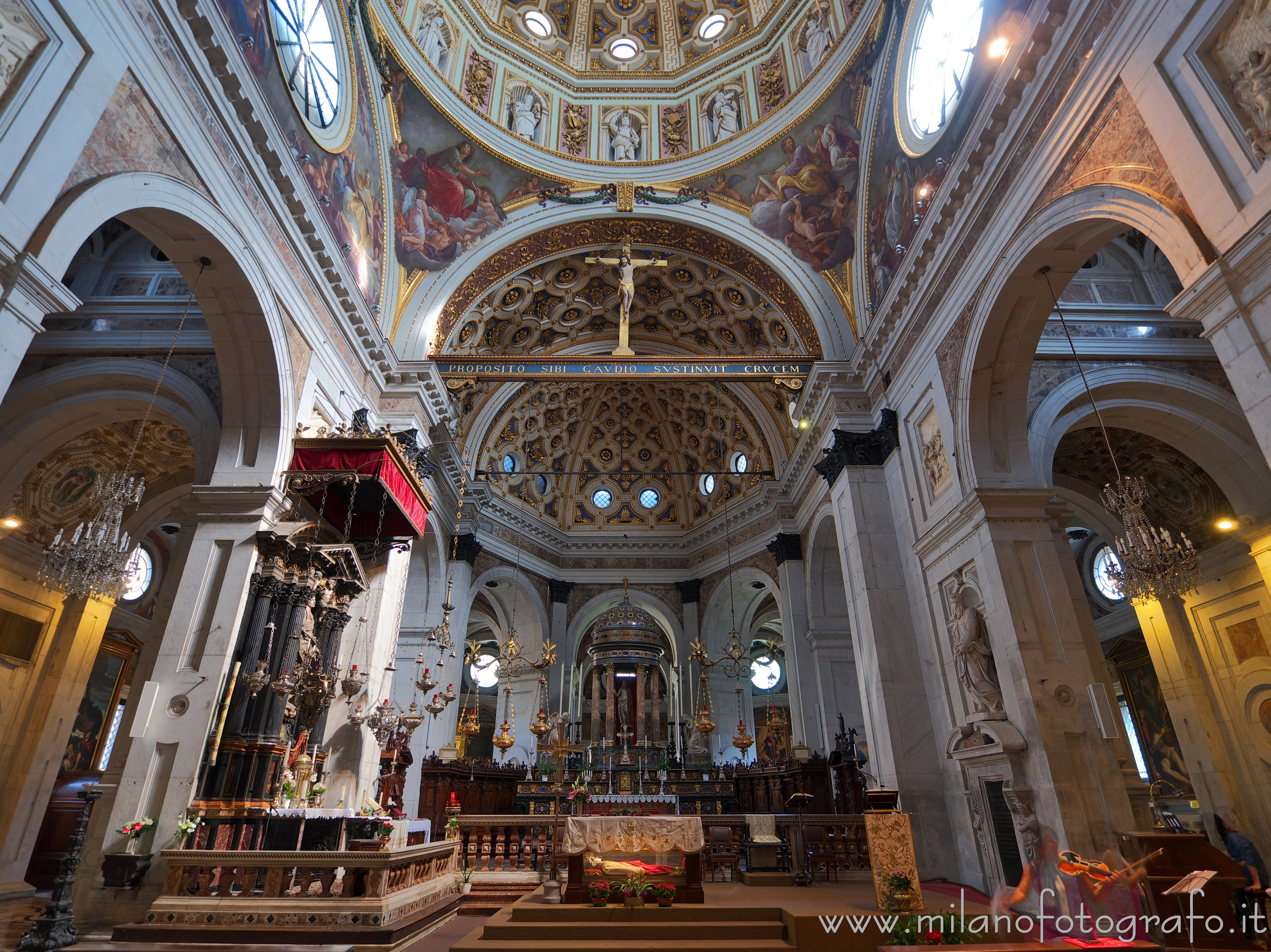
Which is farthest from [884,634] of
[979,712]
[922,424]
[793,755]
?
[793,755]

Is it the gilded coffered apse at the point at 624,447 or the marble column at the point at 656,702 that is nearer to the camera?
the gilded coffered apse at the point at 624,447

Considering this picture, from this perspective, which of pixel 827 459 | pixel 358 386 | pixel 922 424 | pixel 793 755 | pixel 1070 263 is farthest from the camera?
pixel 793 755

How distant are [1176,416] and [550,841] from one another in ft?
37.3

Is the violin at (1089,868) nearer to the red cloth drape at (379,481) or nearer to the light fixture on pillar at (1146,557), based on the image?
the light fixture on pillar at (1146,557)

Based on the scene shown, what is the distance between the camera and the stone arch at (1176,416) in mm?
10406

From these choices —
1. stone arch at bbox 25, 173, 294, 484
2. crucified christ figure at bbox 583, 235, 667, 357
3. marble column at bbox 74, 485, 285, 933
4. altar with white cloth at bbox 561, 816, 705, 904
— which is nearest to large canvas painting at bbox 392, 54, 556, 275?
crucified christ figure at bbox 583, 235, 667, 357

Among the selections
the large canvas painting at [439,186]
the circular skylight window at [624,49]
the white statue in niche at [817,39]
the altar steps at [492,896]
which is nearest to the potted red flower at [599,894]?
the altar steps at [492,896]

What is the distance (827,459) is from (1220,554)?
21.3 feet

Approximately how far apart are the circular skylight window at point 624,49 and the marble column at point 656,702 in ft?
52.5

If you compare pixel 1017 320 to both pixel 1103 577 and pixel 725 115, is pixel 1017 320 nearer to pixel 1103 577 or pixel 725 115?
pixel 725 115

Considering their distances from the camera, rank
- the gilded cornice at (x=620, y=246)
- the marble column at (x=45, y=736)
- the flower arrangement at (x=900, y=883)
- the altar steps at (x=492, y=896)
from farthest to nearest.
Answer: the gilded cornice at (x=620, y=246) < the marble column at (x=45, y=736) < the altar steps at (x=492, y=896) < the flower arrangement at (x=900, y=883)

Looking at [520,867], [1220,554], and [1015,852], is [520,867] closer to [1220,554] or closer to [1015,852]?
[1015,852]

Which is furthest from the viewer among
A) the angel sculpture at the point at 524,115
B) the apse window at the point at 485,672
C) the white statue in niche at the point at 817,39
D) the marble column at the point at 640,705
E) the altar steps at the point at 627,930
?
the apse window at the point at 485,672

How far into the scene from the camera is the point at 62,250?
529 centimetres
